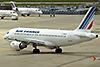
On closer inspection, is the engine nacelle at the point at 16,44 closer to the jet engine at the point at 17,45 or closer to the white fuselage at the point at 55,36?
the jet engine at the point at 17,45

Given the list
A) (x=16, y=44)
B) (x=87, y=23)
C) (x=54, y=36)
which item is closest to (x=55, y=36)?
(x=54, y=36)

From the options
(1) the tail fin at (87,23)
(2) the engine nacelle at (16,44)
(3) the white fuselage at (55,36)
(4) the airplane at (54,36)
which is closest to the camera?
(3) the white fuselage at (55,36)

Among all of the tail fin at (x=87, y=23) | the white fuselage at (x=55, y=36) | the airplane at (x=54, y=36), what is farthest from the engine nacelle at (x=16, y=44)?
the tail fin at (x=87, y=23)

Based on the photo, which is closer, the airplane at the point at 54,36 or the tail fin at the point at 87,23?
the airplane at the point at 54,36

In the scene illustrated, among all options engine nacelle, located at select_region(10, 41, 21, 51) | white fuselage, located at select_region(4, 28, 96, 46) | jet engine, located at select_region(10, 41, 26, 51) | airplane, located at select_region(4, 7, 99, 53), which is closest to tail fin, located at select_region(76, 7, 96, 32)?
airplane, located at select_region(4, 7, 99, 53)

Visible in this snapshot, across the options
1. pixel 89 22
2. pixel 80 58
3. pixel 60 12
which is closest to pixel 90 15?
pixel 89 22

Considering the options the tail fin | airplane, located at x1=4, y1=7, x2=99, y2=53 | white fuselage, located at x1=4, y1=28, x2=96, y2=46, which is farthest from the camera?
the tail fin

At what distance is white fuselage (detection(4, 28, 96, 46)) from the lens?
3412cm

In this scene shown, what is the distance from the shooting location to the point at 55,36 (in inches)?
1411

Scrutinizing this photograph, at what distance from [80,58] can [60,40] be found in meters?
3.91

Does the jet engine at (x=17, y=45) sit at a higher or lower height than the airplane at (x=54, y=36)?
lower

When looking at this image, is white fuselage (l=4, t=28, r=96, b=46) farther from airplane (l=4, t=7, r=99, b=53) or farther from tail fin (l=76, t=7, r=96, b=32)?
tail fin (l=76, t=7, r=96, b=32)

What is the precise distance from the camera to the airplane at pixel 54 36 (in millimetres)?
34281

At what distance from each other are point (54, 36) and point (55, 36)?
17cm
